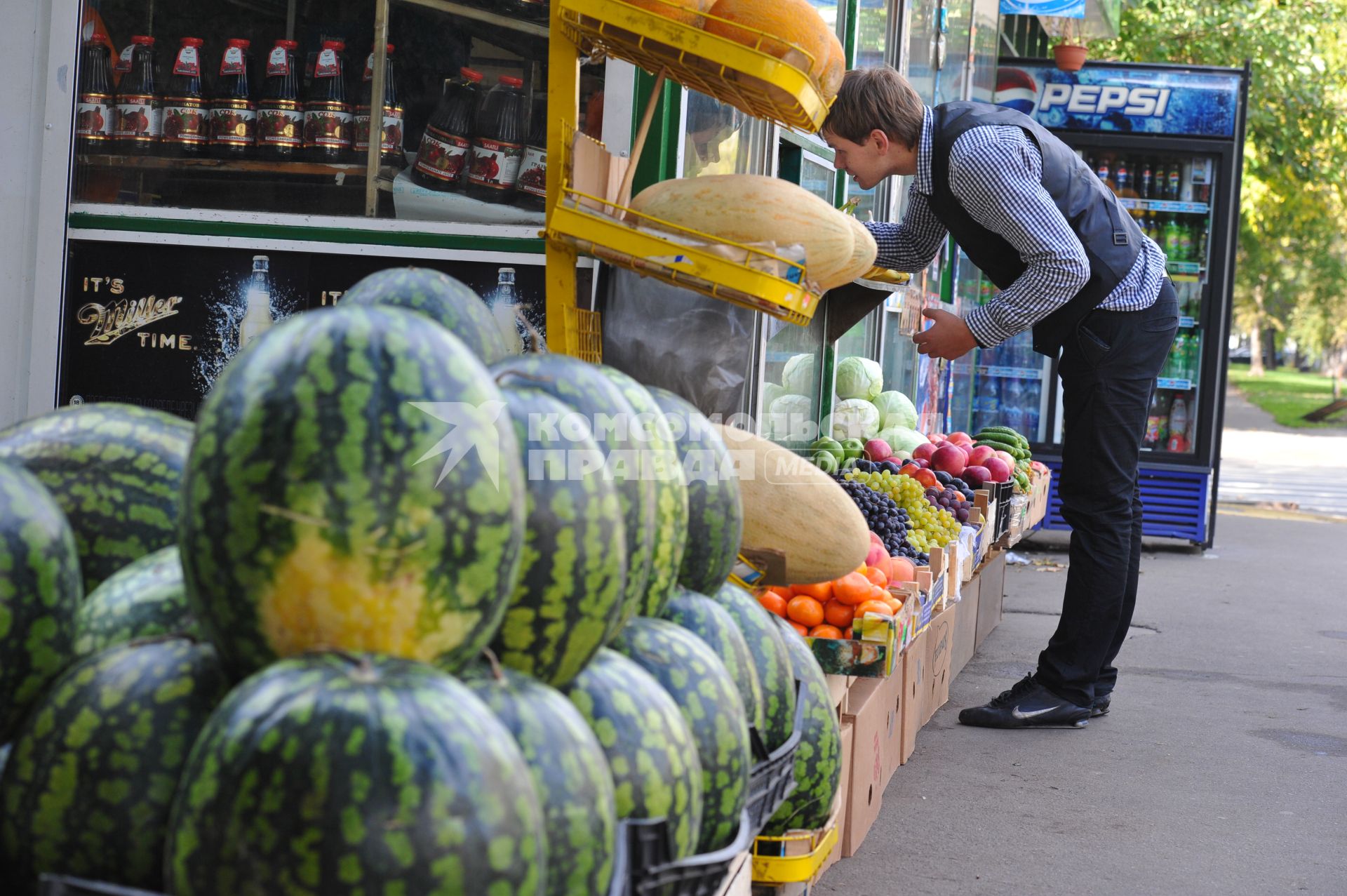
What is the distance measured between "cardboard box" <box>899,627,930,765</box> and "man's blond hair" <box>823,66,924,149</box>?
5.23 feet

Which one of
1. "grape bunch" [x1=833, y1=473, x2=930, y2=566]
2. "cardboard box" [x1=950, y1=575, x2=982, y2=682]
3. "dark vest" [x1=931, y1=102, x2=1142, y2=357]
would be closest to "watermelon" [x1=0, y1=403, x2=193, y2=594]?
"grape bunch" [x1=833, y1=473, x2=930, y2=566]

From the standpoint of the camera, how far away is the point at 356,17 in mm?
3775

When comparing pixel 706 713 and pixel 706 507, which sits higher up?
pixel 706 507

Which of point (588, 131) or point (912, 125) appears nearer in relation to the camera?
point (588, 131)

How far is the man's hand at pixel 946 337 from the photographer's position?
166 inches

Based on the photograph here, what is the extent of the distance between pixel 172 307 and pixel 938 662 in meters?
2.91

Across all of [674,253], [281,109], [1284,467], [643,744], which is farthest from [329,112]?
[1284,467]

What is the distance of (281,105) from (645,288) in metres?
1.34

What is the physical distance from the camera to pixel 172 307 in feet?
12.3

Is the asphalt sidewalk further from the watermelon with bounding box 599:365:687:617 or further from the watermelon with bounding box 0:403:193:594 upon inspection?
the watermelon with bounding box 0:403:193:594

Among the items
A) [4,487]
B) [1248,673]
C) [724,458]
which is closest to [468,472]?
[4,487]

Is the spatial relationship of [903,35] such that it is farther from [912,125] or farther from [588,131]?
[588,131]

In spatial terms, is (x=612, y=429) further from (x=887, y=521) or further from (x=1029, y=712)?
(x=1029, y=712)

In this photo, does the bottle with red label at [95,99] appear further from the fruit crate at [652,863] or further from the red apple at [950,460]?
the red apple at [950,460]
